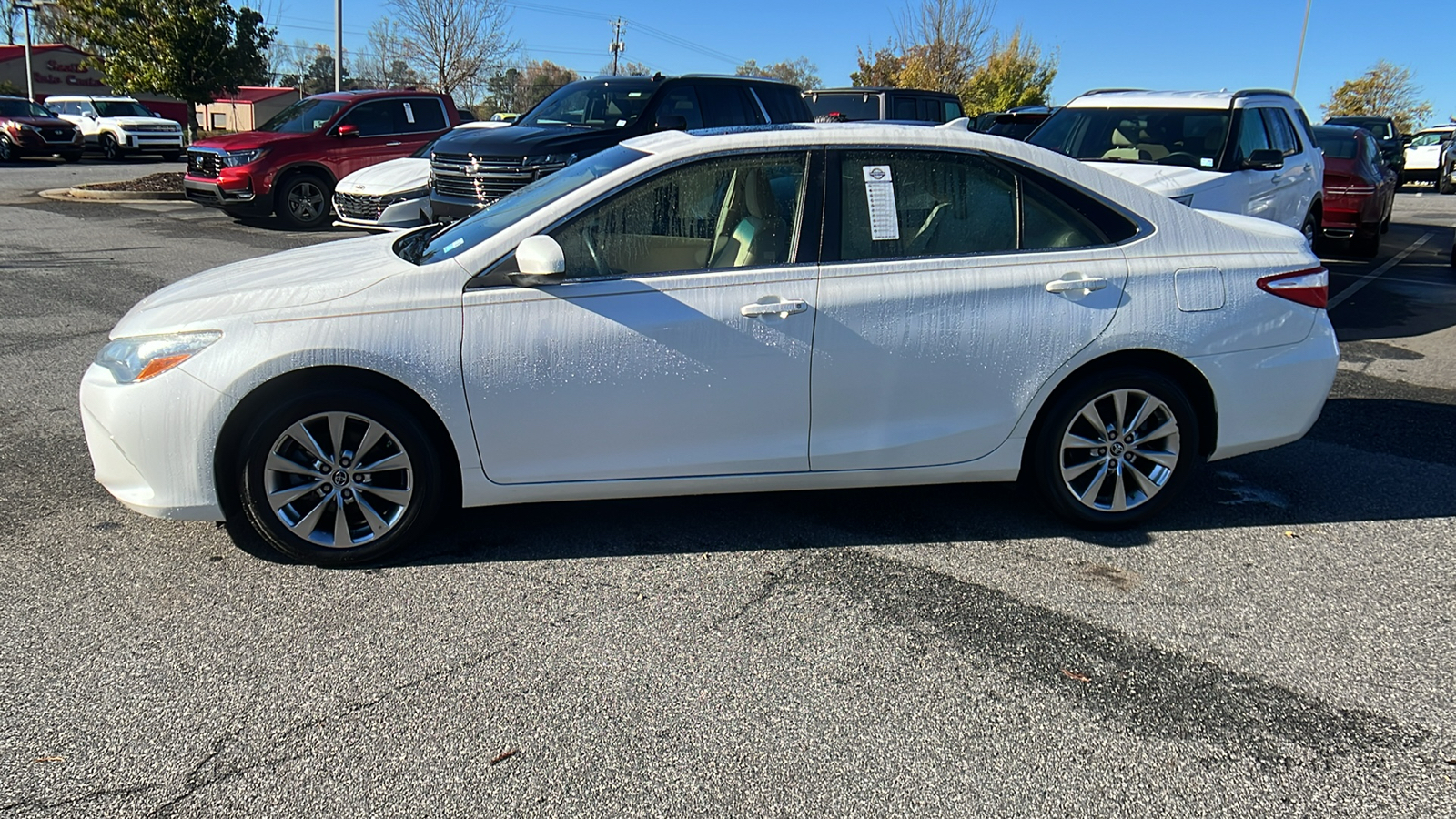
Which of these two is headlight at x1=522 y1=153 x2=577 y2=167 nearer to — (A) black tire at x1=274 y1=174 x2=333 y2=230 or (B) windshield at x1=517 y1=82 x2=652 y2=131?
(B) windshield at x1=517 y1=82 x2=652 y2=131

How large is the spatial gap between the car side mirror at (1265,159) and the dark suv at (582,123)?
4469 mm

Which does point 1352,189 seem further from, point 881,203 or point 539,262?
point 539,262

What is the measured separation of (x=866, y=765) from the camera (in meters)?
2.88

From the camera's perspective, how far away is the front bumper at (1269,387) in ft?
14.3

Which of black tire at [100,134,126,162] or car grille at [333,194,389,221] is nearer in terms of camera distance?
car grille at [333,194,389,221]

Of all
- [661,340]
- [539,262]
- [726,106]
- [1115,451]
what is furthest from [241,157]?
[1115,451]

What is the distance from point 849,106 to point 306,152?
8.52 metres

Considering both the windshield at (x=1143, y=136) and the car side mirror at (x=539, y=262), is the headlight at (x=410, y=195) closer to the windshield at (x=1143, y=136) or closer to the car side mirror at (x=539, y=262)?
the windshield at (x=1143, y=136)

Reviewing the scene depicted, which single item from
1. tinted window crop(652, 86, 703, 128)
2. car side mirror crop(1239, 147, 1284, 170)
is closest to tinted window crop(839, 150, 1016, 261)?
car side mirror crop(1239, 147, 1284, 170)

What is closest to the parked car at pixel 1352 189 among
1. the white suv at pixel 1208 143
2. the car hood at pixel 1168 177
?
the white suv at pixel 1208 143

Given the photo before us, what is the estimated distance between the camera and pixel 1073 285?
4.20 m

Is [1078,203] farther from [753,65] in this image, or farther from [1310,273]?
[753,65]

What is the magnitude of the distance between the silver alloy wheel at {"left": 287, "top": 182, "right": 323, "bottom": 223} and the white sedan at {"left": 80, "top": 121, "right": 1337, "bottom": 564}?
11834 millimetres

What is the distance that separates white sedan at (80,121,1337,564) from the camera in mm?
3869
